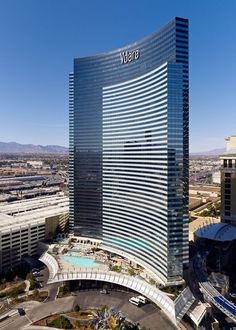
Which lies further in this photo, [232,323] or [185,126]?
[185,126]

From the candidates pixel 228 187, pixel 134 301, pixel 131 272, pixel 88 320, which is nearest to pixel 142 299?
pixel 134 301

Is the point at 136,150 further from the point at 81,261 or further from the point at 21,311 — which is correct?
the point at 21,311

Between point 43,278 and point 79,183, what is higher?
point 79,183

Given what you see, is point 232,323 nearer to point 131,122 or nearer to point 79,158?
point 131,122

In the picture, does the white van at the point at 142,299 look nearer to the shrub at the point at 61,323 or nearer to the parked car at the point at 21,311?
the shrub at the point at 61,323

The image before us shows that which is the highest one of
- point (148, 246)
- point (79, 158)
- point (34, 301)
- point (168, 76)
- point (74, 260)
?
point (168, 76)

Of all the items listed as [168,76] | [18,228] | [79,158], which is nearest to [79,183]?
[79,158]
